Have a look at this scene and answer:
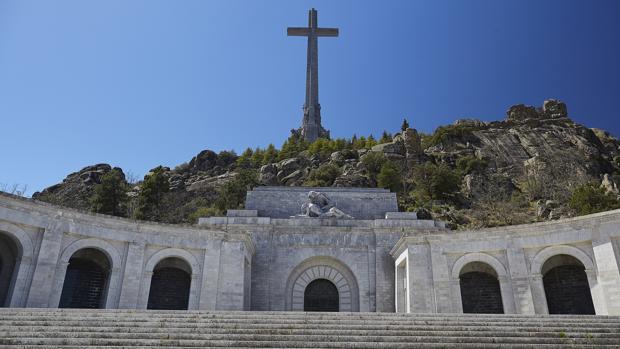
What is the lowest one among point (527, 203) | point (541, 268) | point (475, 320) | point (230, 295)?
point (475, 320)

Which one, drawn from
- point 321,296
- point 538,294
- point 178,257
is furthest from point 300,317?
point 538,294

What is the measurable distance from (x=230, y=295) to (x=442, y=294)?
9548mm

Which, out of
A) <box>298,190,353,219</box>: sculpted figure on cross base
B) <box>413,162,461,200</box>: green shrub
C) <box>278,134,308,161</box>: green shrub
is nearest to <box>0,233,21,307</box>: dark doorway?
<box>298,190,353,219</box>: sculpted figure on cross base

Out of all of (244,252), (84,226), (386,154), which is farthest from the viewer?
(386,154)

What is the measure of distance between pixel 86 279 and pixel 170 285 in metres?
3.89

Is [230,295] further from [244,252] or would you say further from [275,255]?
[275,255]

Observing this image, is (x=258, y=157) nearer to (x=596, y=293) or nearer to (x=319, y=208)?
(x=319, y=208)

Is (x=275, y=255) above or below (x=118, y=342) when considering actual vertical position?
above

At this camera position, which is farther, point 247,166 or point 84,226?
point 247,166

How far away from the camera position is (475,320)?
14977 millimetres

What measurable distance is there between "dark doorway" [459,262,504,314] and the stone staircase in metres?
8.56

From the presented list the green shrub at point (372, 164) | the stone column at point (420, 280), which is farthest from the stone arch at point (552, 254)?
the green shrub at point (372, 164)

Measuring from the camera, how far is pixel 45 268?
20.1m

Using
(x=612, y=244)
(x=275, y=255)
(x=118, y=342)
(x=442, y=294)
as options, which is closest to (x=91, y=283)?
(x=275, y=255)
